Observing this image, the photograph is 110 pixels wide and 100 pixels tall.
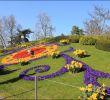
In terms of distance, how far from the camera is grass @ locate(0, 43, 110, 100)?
16078 millimetres

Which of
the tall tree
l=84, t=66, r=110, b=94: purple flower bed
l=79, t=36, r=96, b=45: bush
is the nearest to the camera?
l=84, t=66, r=110, b=94: purple flower bed

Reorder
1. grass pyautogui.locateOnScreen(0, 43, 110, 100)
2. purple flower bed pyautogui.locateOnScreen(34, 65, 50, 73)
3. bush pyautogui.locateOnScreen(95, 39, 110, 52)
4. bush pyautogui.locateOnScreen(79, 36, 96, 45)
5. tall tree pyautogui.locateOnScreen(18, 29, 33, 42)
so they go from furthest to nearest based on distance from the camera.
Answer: tall tree pyautogui.locateOnScreen(18, 29, 33, 42) → bush pyautogui.locateOnScreen(79, 36, 96, 45) → bush pyautogui.locateOnScreen(95, 39, 110, 52) → purple flower bed pyautogui.locateOnScreen(34, 65, 50, 73) → grass pyautogui.locateOnScreen(0, 43, 110, 100)

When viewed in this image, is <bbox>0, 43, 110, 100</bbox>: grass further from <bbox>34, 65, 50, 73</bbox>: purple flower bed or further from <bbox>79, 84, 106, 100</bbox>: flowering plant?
<bbox>79, 84, 106, 100</bbox>: flowering plant

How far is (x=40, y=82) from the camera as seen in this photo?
19.1 m

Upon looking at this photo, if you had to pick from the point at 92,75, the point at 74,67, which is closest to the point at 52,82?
the point at 74,67

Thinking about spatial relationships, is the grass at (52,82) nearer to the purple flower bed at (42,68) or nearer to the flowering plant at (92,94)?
the purple flower bed at (42,68)

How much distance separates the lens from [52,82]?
18.8 meters

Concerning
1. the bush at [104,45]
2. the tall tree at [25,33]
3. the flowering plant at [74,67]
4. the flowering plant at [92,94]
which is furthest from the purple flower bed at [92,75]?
the tall tree at [25,33]

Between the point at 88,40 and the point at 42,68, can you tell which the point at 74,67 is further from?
the point at 88,40

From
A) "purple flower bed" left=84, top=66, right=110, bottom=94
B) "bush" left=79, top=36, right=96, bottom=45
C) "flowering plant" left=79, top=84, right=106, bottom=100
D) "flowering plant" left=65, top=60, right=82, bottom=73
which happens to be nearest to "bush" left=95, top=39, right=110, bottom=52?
"bush" left=79, top=36, right=96, bottom=45

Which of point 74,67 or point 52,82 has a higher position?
point 74,67

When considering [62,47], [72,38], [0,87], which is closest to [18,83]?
[0,87]

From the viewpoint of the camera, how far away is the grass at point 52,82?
52.7ft

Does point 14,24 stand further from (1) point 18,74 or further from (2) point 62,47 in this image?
(1) point 18,74
